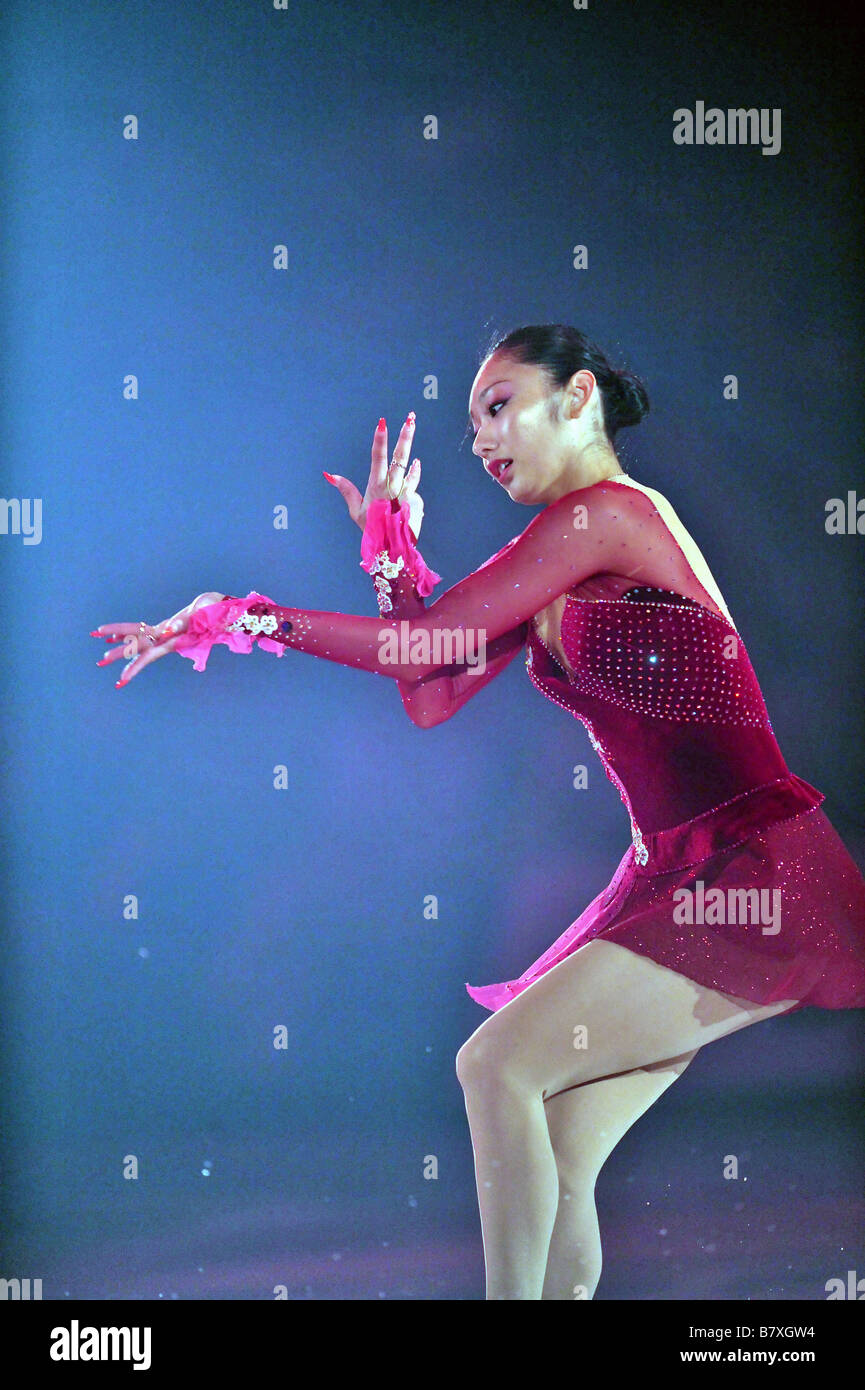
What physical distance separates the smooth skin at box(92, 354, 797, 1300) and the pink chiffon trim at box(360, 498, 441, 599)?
0.26 metres

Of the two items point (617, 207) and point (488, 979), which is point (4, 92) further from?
point (488, 979)

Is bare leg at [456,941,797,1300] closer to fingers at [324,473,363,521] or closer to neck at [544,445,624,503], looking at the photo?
neck at [544,445,624,503]

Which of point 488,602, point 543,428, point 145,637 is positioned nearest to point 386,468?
point 543,428

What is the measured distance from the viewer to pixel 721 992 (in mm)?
2328

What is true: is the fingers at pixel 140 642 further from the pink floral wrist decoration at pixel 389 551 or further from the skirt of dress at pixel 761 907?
the skirt of dress at pixel 761 907

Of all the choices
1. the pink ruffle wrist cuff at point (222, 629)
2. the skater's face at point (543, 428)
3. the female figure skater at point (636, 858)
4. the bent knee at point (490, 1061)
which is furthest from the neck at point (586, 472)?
the bent knee at point (490, 1061)

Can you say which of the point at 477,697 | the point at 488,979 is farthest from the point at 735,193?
the point at 488,979

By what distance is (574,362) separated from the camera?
2564 mm

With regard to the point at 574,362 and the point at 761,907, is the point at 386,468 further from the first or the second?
the point at 761,907

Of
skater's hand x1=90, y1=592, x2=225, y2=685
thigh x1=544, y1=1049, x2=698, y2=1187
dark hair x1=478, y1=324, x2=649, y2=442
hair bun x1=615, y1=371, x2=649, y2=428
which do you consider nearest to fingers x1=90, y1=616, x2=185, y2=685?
skater's hand x1=90, y1=592, x2=225, y2=685

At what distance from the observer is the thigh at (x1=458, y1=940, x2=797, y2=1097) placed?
228 centimetres

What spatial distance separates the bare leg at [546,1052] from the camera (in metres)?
2.28

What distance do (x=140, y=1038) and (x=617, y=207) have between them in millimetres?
2221

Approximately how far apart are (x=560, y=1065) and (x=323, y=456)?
156 centimetres
